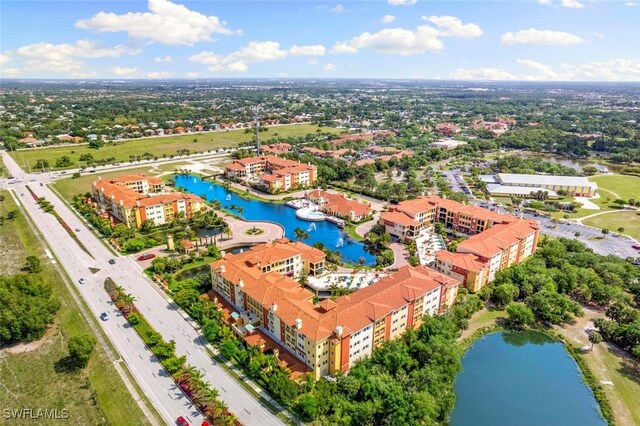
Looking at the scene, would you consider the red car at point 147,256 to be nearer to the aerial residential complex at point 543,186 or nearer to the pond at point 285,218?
the pond at point 285,218

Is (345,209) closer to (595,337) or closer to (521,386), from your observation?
(521,386)

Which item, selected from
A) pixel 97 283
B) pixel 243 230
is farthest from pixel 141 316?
pixel 243 230

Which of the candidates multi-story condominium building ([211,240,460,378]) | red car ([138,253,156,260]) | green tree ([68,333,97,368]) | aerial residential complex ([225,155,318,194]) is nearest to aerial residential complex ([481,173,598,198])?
aerial residential complex ([225,155,318,194])

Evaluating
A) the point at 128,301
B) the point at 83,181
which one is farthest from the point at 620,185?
A: the point at 83,181

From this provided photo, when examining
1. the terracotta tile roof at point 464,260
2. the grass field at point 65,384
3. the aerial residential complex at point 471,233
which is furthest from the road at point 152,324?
the aerial residential complex at point 471,233

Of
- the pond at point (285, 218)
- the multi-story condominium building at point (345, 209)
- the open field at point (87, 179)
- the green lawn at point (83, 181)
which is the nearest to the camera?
the pond at point (285, 218)

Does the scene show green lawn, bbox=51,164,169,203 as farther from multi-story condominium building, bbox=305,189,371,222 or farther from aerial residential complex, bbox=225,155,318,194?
multi-story condominium building, bbox=305,189,371,222

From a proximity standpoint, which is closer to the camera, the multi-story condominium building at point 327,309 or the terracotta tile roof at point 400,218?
the multi-story condominium building at point 327,309
